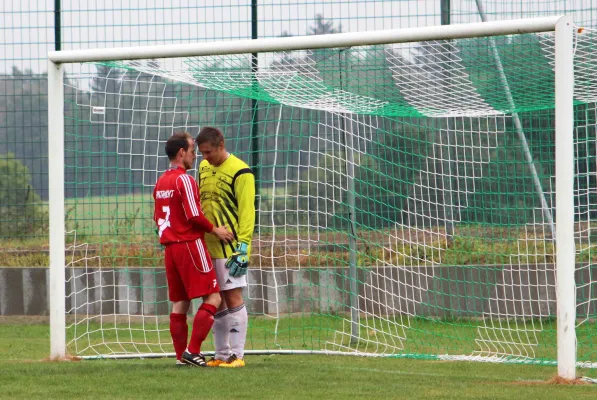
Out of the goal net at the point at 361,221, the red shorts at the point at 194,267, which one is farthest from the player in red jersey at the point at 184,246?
the goal net at the point at 361,221

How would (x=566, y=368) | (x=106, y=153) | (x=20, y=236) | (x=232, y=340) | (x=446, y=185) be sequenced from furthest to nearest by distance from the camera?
(x=20, y=236) < (x=446, y=185) < (x=106, y=153) < (x=232, y=340) < (x=566, y=368)

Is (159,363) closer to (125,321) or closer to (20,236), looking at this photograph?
(125,321)

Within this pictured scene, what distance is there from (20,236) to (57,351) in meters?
4.13

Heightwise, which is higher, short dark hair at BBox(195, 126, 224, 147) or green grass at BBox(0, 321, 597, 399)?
short dark hair at BBox(195, 126, 224, 147)

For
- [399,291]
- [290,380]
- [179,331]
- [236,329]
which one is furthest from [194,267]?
[399,291]

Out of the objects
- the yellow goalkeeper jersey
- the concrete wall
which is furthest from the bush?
the yellow goalkeeper jersey

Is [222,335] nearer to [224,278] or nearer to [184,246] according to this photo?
[224,278]

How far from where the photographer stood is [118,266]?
1109cm

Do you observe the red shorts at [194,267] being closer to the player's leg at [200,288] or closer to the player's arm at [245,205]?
the player's leg at [200,288]

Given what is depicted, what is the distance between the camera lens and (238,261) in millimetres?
7445

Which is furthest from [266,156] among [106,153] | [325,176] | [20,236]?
[20,236]

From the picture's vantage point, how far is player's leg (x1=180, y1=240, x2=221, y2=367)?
23.8 ft

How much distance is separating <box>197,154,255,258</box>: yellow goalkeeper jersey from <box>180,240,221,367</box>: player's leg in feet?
0.96

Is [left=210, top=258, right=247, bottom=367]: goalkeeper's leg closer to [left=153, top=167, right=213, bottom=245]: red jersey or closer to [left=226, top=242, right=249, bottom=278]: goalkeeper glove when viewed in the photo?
[left=226, top=242, right=249, bottom=278]: goalkeeper glove
